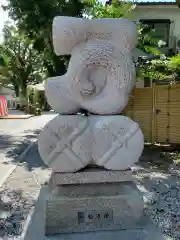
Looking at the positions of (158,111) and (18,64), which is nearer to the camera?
(158,111)

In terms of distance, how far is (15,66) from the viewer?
36.4 meters

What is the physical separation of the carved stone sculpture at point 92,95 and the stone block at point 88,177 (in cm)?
6

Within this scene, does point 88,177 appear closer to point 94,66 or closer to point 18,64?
point 94,66

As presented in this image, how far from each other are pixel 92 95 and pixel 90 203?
112cm

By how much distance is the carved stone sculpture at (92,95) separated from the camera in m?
3.36

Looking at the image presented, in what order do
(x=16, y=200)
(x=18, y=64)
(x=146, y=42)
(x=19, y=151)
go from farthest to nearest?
1. (x=18, y=64)
2. (x=146, y=42)
3. (x=19, y=151)
4. (x=16, y=200)

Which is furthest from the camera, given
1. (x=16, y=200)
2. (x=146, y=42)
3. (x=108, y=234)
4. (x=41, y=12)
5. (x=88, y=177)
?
(x=146, y=42)

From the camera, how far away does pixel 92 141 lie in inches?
134

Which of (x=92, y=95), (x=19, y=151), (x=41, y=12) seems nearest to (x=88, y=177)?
(x=92, y=95)

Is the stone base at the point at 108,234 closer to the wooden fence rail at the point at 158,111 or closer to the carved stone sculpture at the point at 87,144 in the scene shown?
the carved stone sculpture at the point at 87,144

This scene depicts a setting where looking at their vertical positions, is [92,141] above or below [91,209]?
above

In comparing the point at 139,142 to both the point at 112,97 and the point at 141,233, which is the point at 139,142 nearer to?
the point at 112,97

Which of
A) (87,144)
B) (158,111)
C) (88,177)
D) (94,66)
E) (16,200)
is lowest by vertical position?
(16,200)

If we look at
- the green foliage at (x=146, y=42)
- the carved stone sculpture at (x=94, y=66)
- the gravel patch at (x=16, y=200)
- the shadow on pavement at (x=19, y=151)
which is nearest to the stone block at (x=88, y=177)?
the carved stone sculpture at (x=94, y=66)
